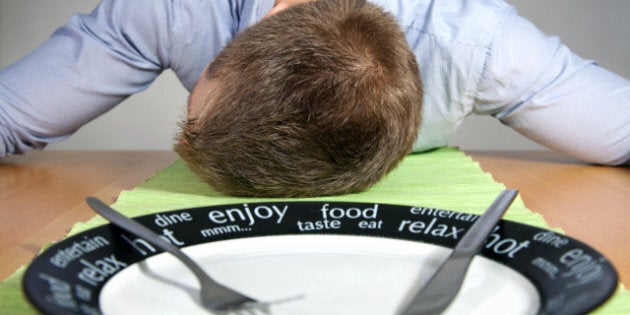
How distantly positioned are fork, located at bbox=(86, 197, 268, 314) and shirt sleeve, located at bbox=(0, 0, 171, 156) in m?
0.62

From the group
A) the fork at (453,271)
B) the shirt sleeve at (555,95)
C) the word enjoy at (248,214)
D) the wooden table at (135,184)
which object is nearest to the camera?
the fork at (453,271)

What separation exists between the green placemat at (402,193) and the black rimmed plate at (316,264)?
5.9 inches

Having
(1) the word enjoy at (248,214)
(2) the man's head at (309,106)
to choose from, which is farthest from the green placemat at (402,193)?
(1) the word enjoy at (248,214)

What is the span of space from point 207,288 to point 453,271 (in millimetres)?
114

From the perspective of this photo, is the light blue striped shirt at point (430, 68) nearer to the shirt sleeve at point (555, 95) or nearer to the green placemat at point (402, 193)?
the shirt sleeve at point (555, 95)

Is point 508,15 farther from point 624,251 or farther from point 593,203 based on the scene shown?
point 624,251

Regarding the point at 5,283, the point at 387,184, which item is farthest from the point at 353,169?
the point at 5,283

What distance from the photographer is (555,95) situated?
101 cm

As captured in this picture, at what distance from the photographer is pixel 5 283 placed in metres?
0.46

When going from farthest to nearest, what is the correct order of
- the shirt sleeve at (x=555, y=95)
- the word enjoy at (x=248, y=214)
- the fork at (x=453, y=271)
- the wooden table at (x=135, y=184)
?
the shirt sleeve at (x=555, y=95)
the wooden table at (x=135, y=184)
the word enjoy at (x=248, y=214)
the fork at (x=453, y=271)

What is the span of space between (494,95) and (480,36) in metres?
0.08

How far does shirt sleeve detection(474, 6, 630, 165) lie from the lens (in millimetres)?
987

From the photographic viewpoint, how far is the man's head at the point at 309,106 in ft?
2.15

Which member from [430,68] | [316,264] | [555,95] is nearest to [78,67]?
[430,68]
